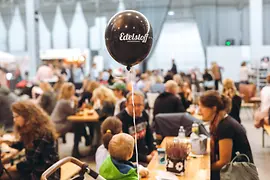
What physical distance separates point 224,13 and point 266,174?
10.0 metres

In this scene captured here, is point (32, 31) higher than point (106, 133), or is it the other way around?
point (32, 31)

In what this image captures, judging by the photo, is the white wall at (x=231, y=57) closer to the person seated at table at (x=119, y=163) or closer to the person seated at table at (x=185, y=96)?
the person seated at table at (x=185, y=96)

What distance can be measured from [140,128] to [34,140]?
3.94 ft

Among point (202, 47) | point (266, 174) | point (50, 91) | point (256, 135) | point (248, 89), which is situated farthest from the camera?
point (202, 47)

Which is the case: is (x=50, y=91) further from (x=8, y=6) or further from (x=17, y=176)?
(x=8, y=6)

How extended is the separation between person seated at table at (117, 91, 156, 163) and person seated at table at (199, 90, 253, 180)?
2.95 ft

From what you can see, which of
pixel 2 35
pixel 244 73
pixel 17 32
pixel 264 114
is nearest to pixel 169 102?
pixel 264 114

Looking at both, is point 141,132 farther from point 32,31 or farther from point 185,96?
point 32,31

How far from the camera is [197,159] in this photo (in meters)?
3.50

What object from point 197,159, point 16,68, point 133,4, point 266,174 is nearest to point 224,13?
point 133,4

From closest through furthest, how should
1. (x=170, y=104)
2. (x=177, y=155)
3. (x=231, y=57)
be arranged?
1. (x=177, y=155)
2. (x=170, y=104)
3. (x=231, y=57)

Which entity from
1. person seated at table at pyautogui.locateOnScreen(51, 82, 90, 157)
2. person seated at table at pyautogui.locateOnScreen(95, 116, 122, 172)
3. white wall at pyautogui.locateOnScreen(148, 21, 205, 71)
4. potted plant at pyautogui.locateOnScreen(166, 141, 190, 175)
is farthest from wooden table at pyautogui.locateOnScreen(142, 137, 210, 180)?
white wall at pyautogui.locateOnScreen(148, 21, 205, 71)

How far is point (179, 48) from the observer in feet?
48.0

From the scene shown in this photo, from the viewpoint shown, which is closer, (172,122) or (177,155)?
(177,155)
